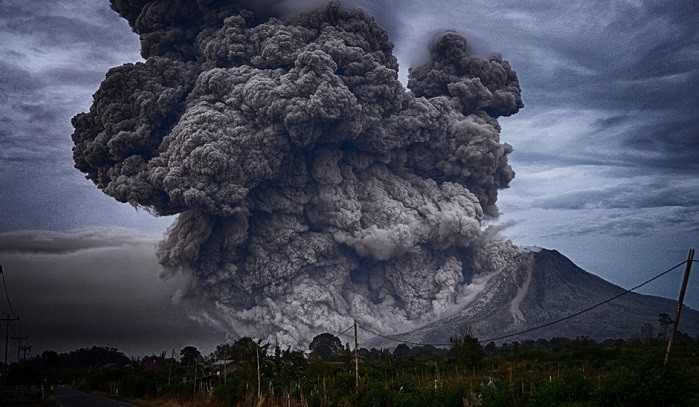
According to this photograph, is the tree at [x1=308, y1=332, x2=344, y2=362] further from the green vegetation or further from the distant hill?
the distant hill

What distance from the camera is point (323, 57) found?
71.7 m

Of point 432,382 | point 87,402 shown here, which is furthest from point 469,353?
point 87,402

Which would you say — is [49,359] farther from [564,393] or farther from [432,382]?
[564,393]

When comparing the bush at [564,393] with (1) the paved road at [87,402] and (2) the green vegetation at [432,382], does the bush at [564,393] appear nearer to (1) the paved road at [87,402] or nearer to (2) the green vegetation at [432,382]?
(2) the green vegetation at [432,382]

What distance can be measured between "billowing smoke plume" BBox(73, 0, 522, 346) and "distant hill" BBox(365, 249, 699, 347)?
59.6 feet

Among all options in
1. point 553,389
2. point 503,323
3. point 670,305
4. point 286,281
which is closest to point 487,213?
point 286,281

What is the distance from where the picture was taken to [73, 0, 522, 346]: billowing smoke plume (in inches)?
2825

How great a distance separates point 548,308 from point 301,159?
7816 cm

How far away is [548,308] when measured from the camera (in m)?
138

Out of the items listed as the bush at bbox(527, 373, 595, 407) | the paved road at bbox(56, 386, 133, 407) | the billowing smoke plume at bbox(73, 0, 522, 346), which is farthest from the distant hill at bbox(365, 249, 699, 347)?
the bush at bbox(527, 373, 595, 407)

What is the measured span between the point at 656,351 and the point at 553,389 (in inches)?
138

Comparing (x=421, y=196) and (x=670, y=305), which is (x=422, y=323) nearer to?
(x=421, y=196)

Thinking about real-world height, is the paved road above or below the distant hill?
below

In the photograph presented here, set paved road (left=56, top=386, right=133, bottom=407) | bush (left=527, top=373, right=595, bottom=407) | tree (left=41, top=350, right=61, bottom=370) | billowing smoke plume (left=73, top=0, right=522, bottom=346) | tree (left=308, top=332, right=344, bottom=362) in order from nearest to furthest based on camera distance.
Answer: bush (left=527, top=373, right=595, bottom=407) < paved road (left=56, top=386, right=133, bottom=407) < billowing smoke plume (left=73, top=0, right=522, bottom=346) < tree (left=308, top=332, right=344, bottom=362) < tree (left=41, top=350, right=61, bottom=370)
